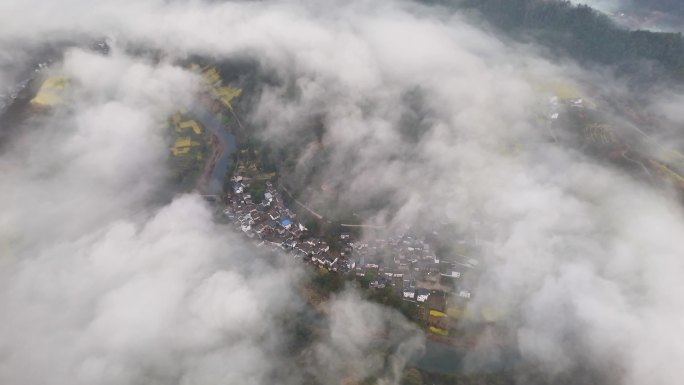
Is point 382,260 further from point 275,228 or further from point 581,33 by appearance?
point 581,33

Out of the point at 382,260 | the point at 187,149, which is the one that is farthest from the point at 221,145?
the point at 382,260

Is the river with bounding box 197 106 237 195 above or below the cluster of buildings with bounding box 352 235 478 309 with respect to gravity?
below

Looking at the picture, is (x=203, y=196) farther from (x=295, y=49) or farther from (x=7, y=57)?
(x=7, y=57)

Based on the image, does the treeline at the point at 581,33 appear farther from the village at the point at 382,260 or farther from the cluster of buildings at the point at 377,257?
the village at the point at 382,260

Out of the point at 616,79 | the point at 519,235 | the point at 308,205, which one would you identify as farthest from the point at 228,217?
the point at 616,79

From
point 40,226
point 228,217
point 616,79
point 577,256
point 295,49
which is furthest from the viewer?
point 295,49

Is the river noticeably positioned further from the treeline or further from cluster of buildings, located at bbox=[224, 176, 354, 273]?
the treeline

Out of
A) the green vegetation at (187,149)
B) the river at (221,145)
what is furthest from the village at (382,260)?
the green vegetation at (187,149)

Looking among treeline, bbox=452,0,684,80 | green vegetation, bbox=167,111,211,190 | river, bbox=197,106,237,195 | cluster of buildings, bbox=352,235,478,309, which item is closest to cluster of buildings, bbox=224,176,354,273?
river, bbox=197,106,237,195
